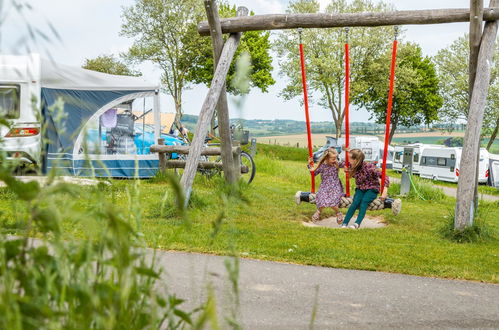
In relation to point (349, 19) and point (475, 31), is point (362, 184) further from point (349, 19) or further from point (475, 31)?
point (475, 31)

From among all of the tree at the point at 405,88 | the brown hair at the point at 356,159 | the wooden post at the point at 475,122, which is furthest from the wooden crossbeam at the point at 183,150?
the tree at the point at 405,88

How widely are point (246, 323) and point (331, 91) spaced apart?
37.0m

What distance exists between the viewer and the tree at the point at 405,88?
125 ft

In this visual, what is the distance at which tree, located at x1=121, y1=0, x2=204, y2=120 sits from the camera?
36.2 m

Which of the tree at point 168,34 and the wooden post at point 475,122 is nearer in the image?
the wooden post at point 475,122

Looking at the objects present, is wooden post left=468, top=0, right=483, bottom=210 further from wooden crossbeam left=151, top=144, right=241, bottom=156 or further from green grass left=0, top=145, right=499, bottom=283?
wooden crossbeam left=151, top=144, right=241, bottom=156

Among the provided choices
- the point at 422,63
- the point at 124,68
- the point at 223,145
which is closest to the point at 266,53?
the point at 124,68

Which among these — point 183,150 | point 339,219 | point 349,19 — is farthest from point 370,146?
point 349,19

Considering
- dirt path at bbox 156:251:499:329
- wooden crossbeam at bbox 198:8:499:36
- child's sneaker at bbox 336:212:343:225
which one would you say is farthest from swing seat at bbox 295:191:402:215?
→ dirt path at bbox 156:251:499:329

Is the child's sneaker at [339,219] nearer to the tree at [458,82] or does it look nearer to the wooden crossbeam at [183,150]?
the wooden crossbeam at [183,150]

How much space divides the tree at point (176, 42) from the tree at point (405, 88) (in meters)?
7.07

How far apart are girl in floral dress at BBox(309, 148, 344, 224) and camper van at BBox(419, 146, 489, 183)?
15116 mm

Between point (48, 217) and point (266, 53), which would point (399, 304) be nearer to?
point (48, 217)

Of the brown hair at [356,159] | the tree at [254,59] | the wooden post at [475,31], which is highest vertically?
the tree at [254,59]
